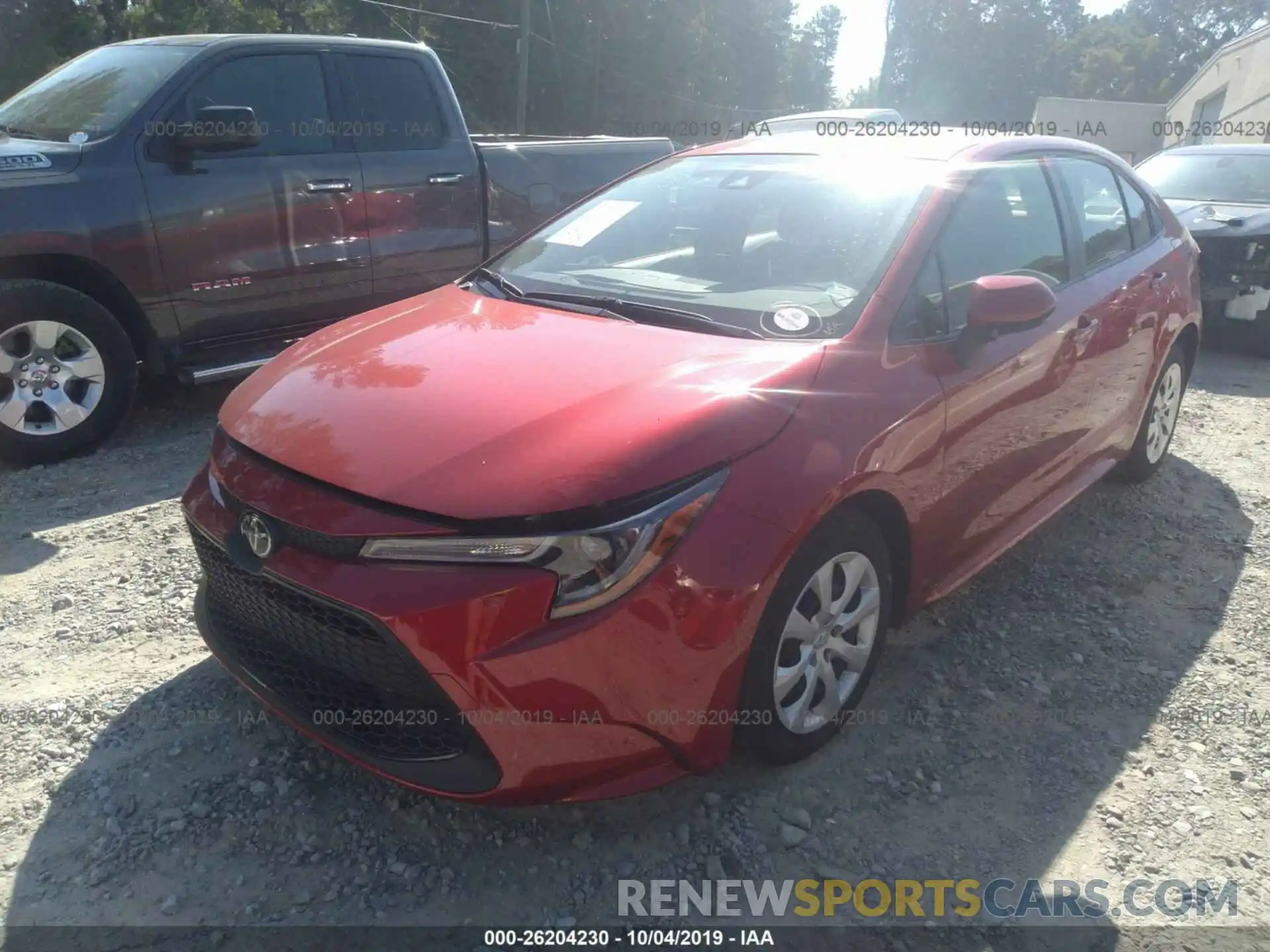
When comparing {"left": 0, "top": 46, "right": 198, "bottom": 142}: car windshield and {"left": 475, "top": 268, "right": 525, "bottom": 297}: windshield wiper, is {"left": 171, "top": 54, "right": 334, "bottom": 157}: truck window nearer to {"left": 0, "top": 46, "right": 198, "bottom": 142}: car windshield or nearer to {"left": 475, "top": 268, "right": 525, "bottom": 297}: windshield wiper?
{"left": 0, "top": 46, "right": 198, "bottom": 142}: car windshield

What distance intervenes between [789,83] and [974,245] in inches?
1998

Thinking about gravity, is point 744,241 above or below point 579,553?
above

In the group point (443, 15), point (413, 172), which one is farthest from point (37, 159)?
point (443, 15)

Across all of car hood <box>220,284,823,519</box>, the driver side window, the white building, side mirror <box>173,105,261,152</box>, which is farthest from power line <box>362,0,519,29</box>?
car hood <box>220,284,823,519</box>

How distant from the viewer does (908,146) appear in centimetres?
354

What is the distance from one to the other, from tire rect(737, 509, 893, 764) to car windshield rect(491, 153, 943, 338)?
61 cm

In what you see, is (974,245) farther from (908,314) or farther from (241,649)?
(241,649)

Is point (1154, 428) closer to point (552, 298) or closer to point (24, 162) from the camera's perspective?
point (552, 298)

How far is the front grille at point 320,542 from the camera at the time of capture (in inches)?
88.3

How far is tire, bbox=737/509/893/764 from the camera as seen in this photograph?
2.46 meters

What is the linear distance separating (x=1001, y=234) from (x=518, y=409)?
6.47 feet

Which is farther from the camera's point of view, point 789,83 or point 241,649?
point 789,83

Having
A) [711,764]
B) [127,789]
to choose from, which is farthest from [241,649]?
[711,764]

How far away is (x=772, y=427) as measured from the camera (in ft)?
8.06
